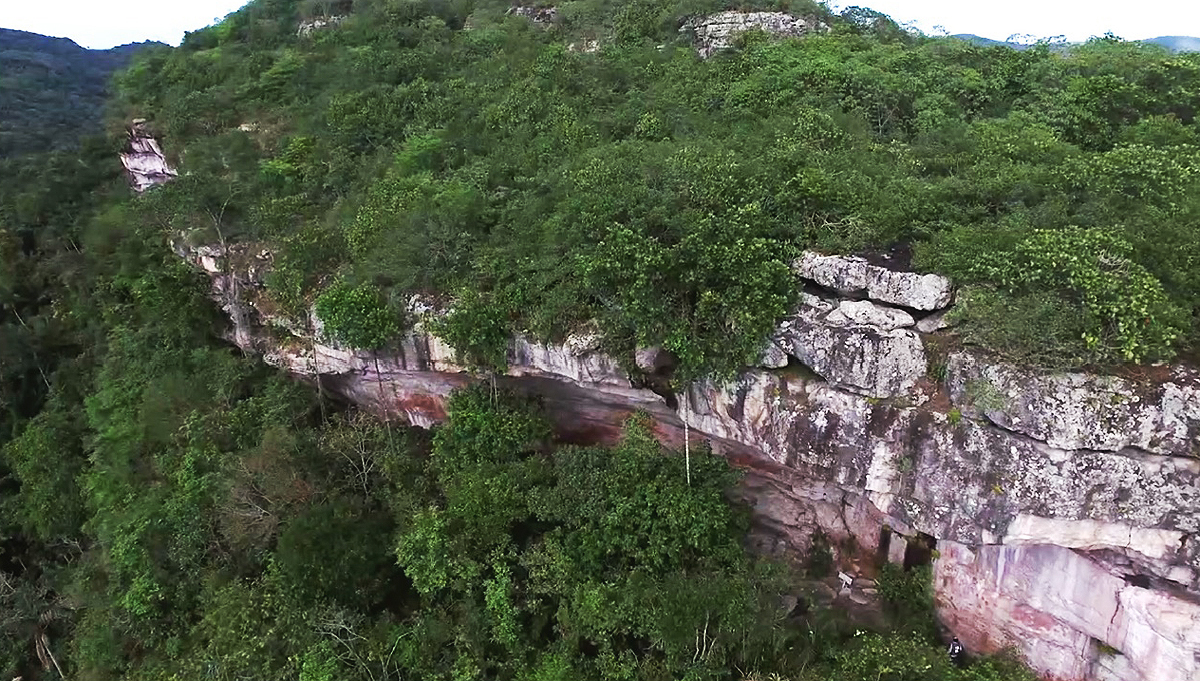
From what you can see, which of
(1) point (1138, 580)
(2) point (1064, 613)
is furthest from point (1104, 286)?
(2) point (1064, 613)

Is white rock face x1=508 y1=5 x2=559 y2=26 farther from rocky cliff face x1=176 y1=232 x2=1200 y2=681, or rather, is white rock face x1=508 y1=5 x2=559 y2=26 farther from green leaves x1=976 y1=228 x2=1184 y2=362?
green leaves x1=976 y1=228 x2=1184 y2=362

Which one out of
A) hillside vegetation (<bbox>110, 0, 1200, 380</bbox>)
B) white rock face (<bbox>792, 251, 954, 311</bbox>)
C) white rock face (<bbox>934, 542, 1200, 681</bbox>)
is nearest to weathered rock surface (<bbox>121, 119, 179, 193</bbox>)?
hillside vegetation (<bbox>110, 0, 1200, 380</bbox>)

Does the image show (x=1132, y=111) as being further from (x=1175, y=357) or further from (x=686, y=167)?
(x=686, y=167)

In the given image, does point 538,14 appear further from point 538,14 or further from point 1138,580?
point 1138,580

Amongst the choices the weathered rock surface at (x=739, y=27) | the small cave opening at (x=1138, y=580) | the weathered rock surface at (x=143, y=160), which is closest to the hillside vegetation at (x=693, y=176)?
the weathered rock surface at (x=739, y=27)

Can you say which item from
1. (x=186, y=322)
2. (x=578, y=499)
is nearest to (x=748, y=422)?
(x=578, y=499)

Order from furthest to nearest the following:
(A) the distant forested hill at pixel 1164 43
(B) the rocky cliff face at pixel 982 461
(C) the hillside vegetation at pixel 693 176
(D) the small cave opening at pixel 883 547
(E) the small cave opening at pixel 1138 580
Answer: (A) the distant forested hill at pixel 1164 43 → (D) the small cave opening at pixel 883 547 → (C) the hillside vegetation at pixel 693 176 → (E) the small cave opening at pixel 1138 580 → (B) the rocky cliff face at pixel 982 461

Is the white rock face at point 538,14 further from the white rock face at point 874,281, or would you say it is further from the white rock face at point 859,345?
the white rock face at point 859,345
